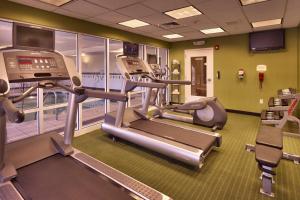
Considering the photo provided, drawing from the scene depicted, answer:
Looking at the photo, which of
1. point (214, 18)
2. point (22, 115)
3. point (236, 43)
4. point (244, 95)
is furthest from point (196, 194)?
point (236, 43)

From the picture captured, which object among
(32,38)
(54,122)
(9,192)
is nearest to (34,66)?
(32,38)

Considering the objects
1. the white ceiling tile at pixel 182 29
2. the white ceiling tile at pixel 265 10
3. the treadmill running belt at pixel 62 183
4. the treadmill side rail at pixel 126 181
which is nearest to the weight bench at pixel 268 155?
the treadmill side rail at pixel 126 181

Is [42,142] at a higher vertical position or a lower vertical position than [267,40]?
lower

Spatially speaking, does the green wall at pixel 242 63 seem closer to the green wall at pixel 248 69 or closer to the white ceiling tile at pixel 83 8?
the green wall at pixel 248 69

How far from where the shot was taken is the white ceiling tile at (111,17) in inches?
149

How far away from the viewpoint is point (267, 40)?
213 inches

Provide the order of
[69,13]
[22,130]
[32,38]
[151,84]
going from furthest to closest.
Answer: [22,130] < [69,13] < [151,84] < [32,38]

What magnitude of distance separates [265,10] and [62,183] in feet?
13.5

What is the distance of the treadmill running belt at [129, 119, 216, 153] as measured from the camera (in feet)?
10.1

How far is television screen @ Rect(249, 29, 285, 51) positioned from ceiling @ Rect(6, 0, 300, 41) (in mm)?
494

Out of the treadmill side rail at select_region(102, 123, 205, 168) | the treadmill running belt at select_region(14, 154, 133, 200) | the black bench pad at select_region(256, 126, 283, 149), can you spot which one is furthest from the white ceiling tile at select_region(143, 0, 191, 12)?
the treadmill running belt at select_region(14, 154, 133, 200)

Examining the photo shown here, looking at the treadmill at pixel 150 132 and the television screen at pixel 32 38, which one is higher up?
the television screen at pixel 32 38

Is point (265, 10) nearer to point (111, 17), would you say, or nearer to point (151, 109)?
point (111, 17)

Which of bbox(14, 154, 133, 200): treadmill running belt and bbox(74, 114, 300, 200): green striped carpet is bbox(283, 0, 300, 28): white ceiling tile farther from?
bbox(14, 154, 133, 200): treadmill running belt
